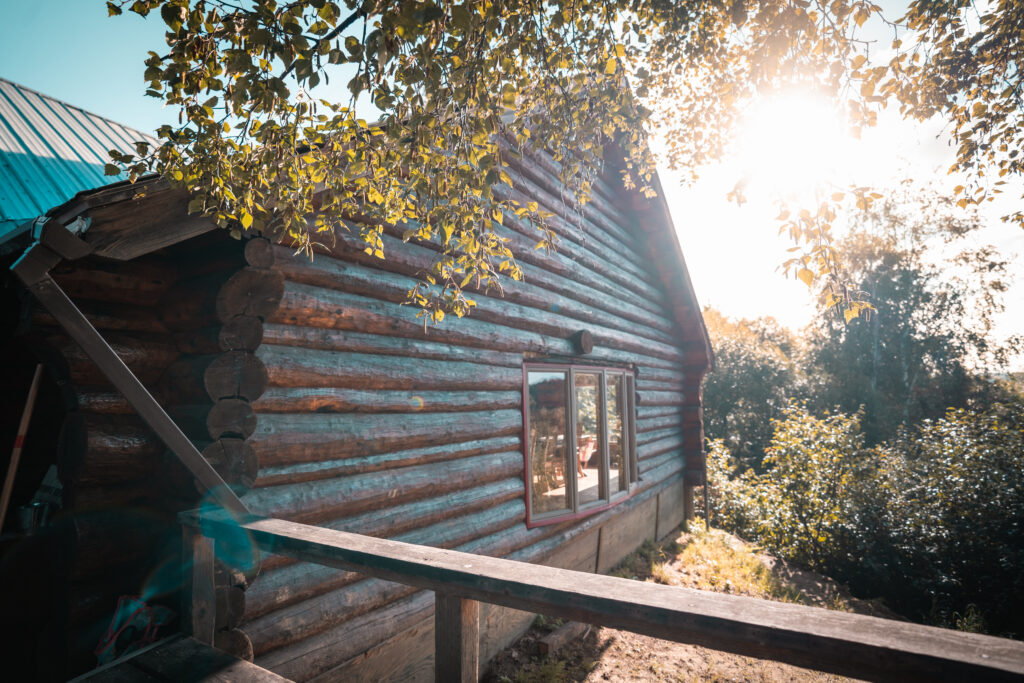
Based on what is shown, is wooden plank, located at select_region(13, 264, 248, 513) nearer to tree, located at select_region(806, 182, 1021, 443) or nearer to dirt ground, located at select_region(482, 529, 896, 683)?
dirt ground, located at select_region(482, 529, 896, 683)

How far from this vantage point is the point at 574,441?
250 inches

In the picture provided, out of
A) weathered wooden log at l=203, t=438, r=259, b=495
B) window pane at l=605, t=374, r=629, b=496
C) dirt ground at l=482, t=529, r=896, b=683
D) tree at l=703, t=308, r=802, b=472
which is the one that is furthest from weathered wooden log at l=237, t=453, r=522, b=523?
tree at l=703, t=308, r=802, b=472

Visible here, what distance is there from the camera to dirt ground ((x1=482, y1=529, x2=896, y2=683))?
4867 millimetres

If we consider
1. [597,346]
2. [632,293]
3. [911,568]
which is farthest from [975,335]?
[597,346]

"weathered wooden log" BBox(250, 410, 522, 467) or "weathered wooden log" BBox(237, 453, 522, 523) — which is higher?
"weathered wooden log" BBox(250, 410, 522, 467)

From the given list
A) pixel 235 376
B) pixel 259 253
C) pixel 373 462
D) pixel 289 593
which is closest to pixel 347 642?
pixel 289 593

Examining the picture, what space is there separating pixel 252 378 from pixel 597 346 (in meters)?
5.10

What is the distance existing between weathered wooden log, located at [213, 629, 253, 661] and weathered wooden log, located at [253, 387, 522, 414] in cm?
115

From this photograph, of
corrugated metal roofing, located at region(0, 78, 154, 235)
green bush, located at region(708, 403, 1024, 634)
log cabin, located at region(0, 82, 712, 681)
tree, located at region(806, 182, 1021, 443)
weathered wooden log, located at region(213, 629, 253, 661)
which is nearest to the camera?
weathered wooden log, located at region(213, 629, 253, 661)

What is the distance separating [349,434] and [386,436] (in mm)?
340

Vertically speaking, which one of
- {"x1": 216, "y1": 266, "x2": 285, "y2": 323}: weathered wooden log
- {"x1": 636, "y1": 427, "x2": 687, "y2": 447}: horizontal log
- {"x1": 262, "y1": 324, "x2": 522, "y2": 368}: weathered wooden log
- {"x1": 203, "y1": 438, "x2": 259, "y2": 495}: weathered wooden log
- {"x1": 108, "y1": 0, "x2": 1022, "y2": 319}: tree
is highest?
{"x1": 108, "y1": 0, "x2": 1022, "y2": 319}: tree

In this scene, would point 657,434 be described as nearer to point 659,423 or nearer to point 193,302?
point 659,423

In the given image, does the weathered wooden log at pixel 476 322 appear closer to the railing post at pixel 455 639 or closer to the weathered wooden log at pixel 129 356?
the weathered wooden log at pixel 129 356

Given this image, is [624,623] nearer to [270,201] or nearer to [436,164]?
[436,164]
